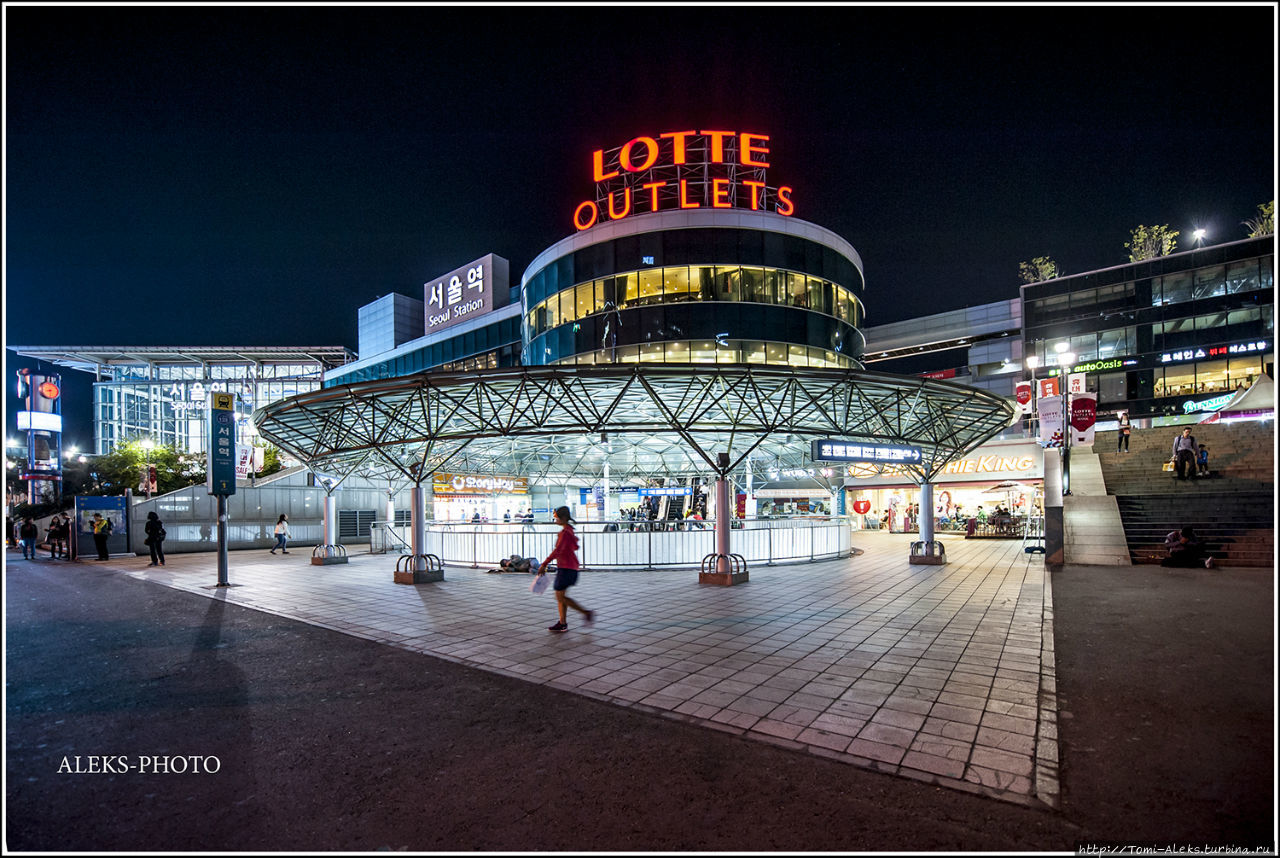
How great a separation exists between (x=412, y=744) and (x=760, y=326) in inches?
1176

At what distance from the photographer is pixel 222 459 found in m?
17.6

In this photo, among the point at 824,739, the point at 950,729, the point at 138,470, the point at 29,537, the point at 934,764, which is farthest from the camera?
the point at 138,470

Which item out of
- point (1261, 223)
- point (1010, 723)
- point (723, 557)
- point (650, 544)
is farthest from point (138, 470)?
point (1261, 223)

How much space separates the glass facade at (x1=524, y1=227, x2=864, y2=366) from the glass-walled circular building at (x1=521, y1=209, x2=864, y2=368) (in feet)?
0.18

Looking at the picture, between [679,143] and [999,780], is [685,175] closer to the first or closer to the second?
[679,143]

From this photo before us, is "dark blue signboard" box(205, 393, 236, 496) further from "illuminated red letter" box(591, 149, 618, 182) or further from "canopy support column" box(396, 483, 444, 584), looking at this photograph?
"illuminated red letter" box(591, 149, 618, 182)

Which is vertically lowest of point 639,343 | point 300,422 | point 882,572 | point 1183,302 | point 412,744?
point 882,572

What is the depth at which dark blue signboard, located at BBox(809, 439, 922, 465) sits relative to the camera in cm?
1792

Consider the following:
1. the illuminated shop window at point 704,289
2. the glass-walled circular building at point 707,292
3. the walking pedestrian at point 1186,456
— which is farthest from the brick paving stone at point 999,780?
the illuminated shop window at point 704,289

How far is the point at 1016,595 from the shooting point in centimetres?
1405

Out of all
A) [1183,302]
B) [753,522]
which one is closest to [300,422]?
[753,522]

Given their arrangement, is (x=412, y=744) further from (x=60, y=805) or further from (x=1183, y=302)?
(x=1183, y=302)

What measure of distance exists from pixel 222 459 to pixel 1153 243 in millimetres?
72970

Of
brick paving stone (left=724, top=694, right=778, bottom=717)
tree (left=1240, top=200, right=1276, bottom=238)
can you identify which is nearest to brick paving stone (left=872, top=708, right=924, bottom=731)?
brick paving stone (left=724, top=694, right=778, bottom=717)
